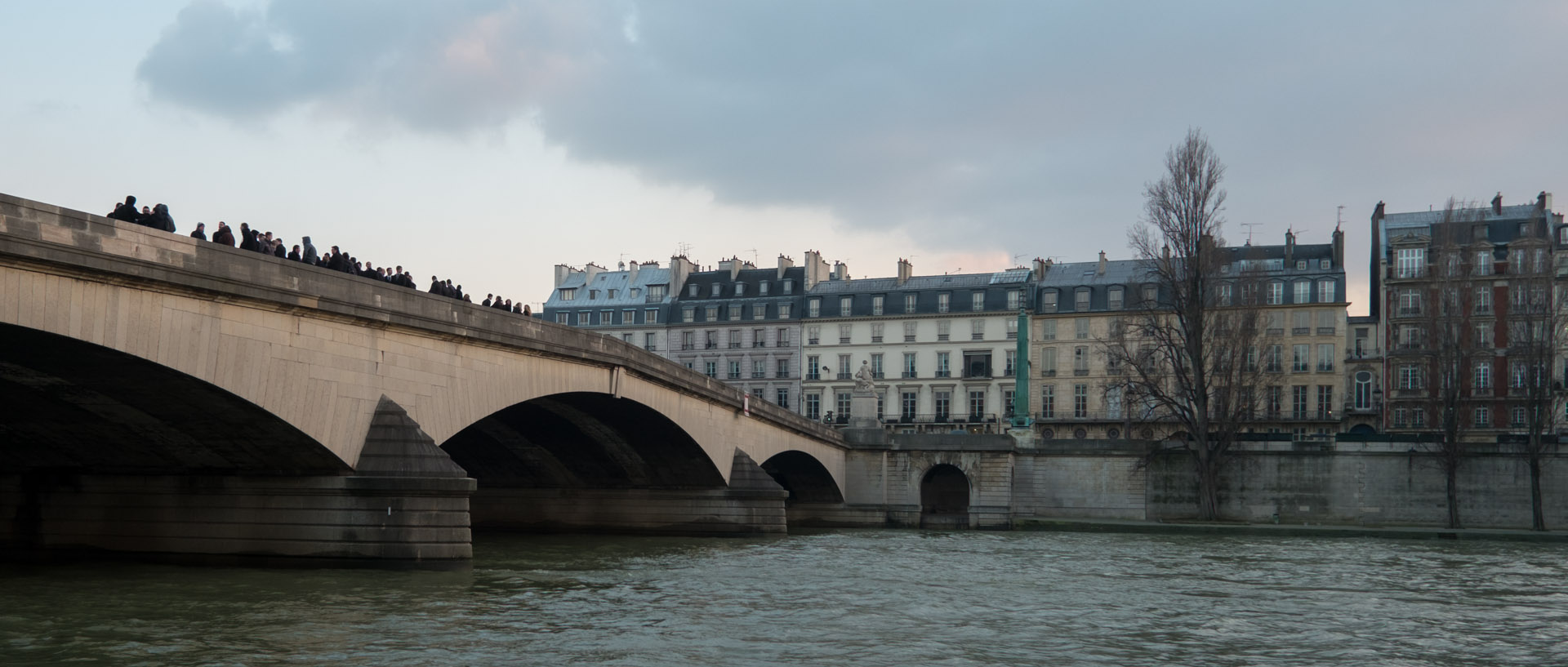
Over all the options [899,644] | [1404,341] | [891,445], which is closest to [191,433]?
[899,644]

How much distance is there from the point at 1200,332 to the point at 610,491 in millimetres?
24791

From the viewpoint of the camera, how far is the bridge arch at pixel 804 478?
50469 millimetres

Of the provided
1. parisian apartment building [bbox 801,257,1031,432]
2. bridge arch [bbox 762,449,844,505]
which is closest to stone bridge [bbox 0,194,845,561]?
bridge arch [bbox 762,449,844,505]

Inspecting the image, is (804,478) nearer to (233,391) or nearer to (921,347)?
(921,347)

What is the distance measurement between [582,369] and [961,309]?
50790mm

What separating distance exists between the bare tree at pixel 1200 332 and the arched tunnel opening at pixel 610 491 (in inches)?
796

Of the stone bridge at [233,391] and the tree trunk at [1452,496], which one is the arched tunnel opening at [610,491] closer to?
the stone bridge at [233,391]

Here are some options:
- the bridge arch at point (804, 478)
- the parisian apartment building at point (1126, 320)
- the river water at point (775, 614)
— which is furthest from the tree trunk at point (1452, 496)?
the river water at point (775, 614)

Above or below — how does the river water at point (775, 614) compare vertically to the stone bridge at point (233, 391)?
below

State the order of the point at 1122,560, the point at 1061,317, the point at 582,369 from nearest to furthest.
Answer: the point at 582,369 → the point at 1122,560 → the point at 1061,317

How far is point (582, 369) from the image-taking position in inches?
1211

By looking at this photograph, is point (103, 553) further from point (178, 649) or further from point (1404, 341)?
point (1404, 341)

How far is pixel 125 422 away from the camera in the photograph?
22391mm

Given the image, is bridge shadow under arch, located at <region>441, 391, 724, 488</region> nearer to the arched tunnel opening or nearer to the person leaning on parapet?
the arched tunnel opening
